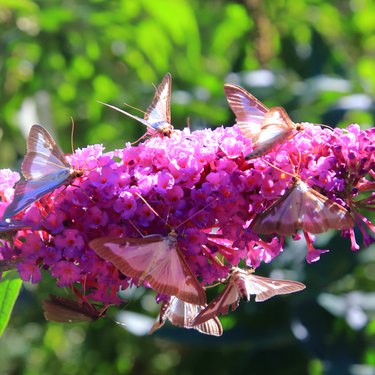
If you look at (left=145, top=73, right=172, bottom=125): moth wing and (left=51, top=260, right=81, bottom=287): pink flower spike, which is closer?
(left=51, top=260, right=81, bottom=287): pink flower spike

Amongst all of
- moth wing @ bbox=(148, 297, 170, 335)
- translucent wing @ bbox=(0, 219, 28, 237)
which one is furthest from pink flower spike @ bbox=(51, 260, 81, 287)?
moth wing @ bbox=(148, 297, 170, 335)

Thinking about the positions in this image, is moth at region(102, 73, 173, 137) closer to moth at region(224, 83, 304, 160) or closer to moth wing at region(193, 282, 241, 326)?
moth at region(224, 83, 304, 160)

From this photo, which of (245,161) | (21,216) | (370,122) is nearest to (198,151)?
(245,161)

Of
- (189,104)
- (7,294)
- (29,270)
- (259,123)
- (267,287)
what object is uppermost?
(259,123)

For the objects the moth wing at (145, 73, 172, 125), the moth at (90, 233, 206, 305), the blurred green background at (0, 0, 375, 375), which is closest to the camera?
the moth at (90, 233, 206, 305)

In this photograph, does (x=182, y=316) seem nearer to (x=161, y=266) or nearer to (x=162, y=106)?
(x=161, y=266)

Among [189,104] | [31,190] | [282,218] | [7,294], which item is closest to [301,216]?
[282,218]

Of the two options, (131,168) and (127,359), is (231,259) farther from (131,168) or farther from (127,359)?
(127,359)
